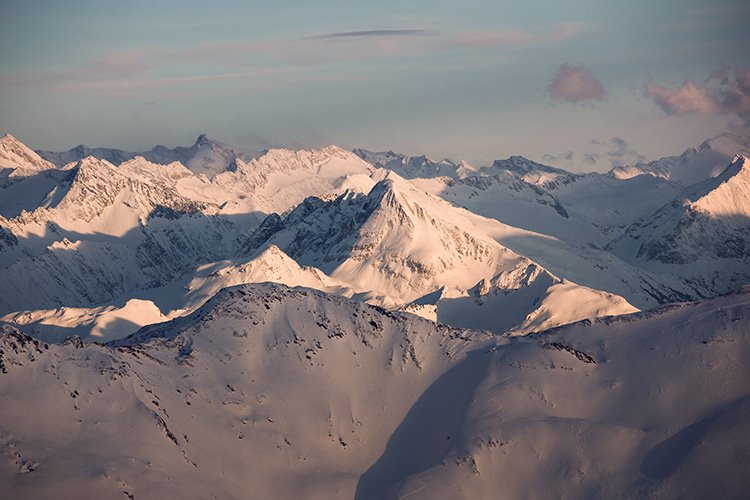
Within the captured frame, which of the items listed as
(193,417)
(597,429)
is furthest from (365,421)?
(597,429)

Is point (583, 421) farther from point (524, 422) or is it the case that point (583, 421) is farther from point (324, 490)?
point (324, 490)

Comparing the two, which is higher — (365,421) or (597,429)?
(365,421)

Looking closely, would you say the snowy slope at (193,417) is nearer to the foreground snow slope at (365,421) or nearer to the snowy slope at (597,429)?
the foreground snow slope at (365,421)

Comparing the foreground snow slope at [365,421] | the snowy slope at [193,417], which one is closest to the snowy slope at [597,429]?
the foreground snow slope at [365,421]

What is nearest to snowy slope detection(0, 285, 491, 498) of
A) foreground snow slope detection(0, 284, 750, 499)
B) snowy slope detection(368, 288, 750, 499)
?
foreground snow slope detection(0, 284, 750, 499)

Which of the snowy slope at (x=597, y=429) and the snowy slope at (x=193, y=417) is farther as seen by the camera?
the snowy slope at (x=597, y=429)

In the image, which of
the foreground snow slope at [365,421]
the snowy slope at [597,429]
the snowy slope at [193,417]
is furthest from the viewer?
the snowy slope at [597,429]

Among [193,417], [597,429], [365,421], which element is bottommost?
[597,429]

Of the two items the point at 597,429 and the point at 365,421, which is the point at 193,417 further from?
the point at 597,429
